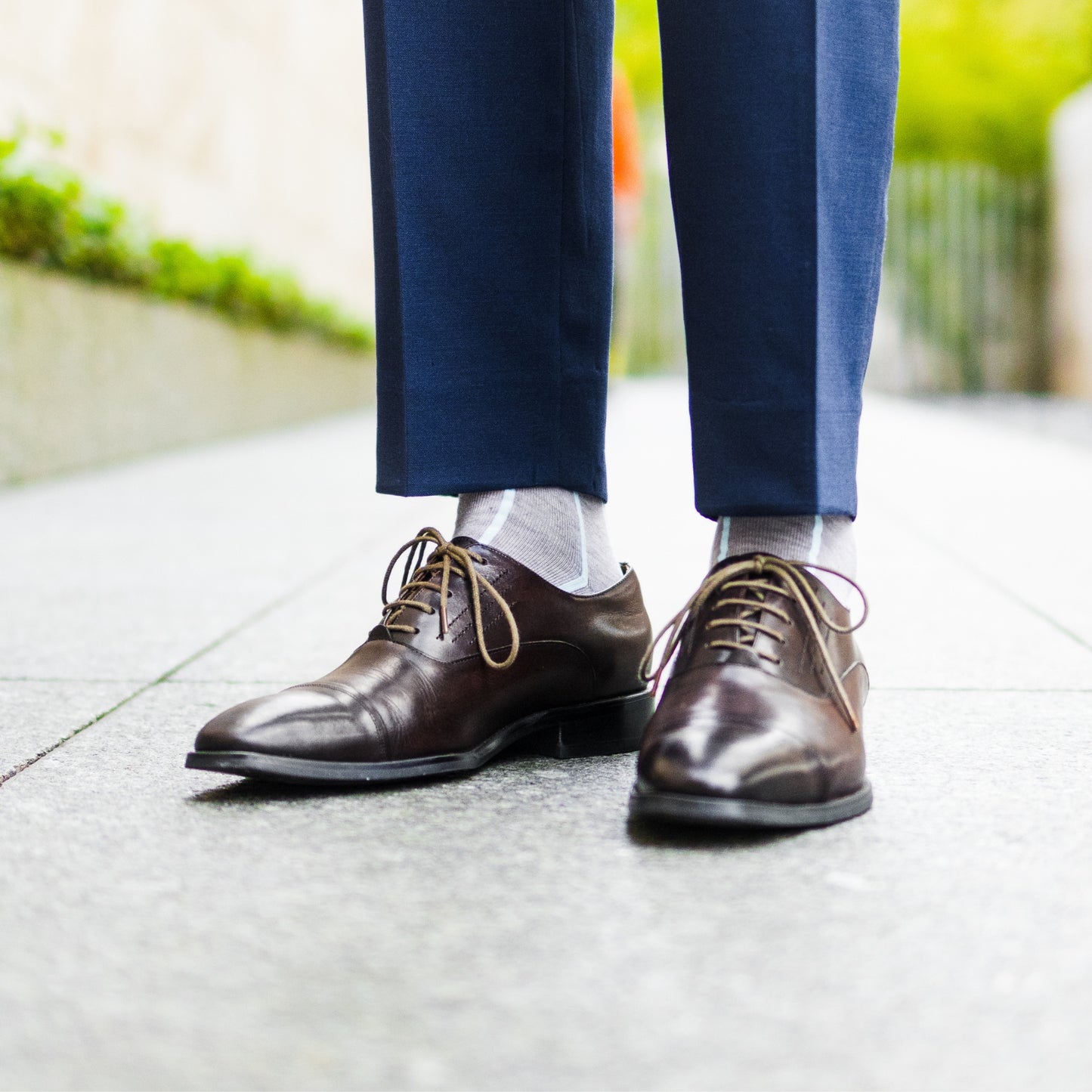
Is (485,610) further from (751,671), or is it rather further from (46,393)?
(46,393)

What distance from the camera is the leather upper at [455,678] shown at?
0.83 metres

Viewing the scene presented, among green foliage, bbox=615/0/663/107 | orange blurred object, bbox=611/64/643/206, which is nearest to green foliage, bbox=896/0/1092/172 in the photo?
green foliage, bbox=615/0/663/107

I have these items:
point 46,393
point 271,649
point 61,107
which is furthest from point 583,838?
point 61,107

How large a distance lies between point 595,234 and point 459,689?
15.4 inches

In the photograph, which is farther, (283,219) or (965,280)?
(965,280)

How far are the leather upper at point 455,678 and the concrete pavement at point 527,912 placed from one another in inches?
1.7

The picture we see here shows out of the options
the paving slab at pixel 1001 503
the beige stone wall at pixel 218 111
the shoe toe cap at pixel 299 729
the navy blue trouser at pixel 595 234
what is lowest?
the paving slab at pixel 1001 503

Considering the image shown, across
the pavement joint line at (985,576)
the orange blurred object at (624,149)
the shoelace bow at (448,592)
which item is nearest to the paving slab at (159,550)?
the shoelace bow at (448,592)

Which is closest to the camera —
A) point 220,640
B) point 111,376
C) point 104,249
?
point 220,640

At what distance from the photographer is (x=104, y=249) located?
3387mm

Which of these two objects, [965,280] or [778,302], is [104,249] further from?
[965,280]

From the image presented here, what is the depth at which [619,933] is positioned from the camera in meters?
0.61

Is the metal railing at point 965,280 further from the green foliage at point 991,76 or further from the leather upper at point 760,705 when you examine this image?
the leather upper at point 760,705

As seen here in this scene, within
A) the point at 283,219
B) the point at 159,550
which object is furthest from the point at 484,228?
the point at 283,219
